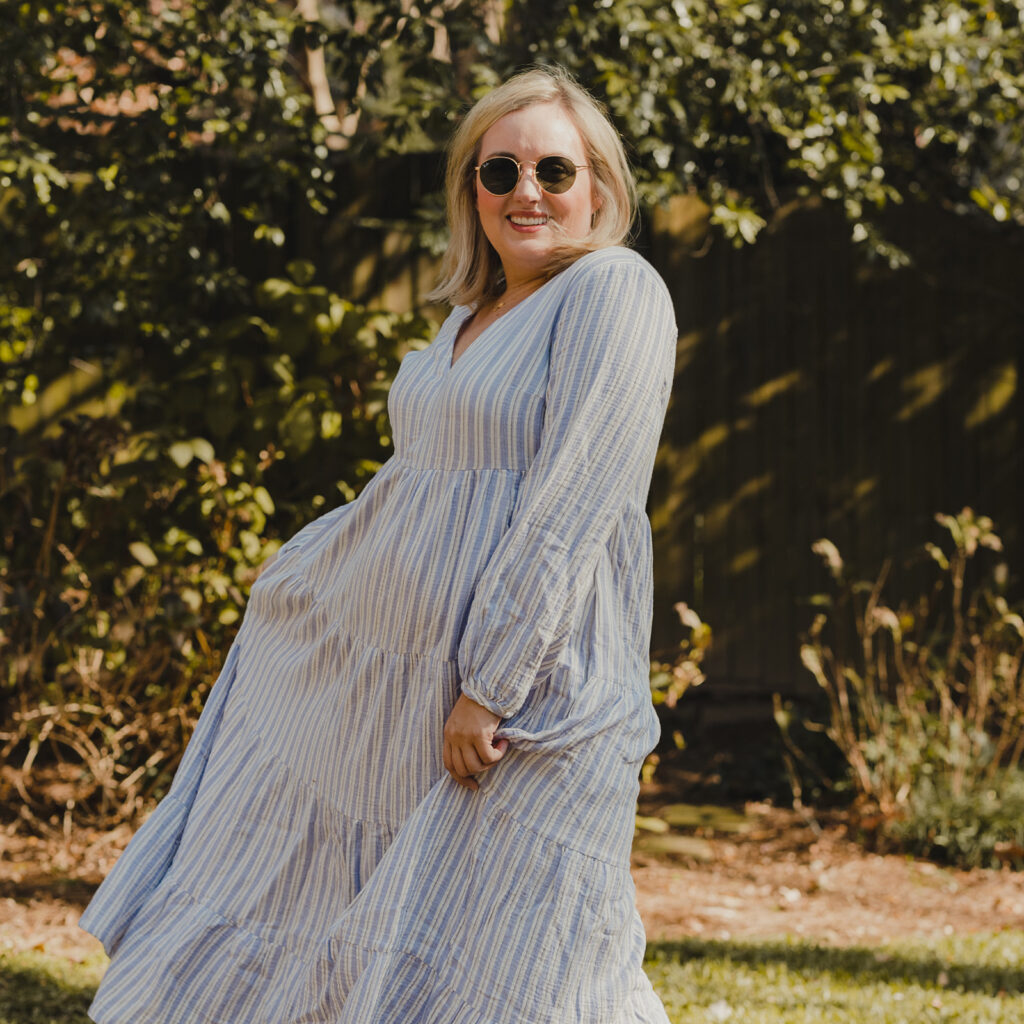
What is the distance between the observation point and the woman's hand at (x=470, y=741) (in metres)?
1.68

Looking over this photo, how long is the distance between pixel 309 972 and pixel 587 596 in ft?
2.23

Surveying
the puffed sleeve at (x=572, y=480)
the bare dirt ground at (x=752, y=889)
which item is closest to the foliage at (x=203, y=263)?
the bare dirt ground at (x=752, y=889)

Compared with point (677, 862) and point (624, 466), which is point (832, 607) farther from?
point (624, 466)

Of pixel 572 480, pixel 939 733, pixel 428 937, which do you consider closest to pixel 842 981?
pixel 939 733

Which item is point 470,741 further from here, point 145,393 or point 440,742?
point 145,393

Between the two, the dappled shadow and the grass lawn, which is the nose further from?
the dappled shadow

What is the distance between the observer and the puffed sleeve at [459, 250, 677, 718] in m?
1.66

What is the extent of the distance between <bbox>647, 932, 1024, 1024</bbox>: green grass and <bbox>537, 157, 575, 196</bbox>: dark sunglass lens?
2.02m

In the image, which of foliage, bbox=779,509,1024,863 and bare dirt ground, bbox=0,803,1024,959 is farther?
foliage, bbox=779,509,1024,863

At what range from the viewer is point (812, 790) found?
4.92 m

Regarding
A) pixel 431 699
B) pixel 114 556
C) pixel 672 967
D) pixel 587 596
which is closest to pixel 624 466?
pixel 587 596

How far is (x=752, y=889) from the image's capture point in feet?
13.8

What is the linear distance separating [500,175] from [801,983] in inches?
91.3

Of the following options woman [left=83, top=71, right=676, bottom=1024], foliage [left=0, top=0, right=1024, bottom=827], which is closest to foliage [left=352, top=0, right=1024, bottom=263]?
foliage [left=0, top=0, right=1024, bottom=827]
